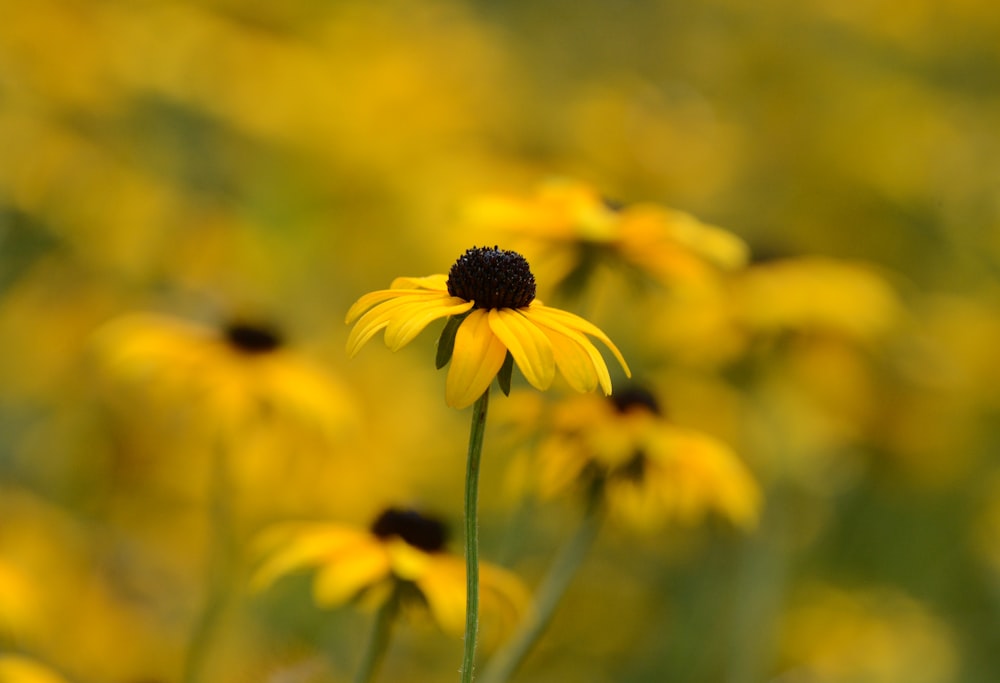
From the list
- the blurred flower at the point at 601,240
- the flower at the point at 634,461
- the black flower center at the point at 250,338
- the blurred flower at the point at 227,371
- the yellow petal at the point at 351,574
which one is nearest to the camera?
the yellow petal at the point at 351,574

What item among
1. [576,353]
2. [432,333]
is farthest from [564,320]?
[432,333]

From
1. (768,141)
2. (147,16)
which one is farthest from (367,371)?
(768,141)

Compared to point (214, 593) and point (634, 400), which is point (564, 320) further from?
point (214, 593)

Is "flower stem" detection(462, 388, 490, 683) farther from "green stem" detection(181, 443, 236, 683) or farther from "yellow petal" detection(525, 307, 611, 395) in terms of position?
"green stem" detection(181, 443, 236, 683)

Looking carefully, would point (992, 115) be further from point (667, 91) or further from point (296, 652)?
point (296, 652)

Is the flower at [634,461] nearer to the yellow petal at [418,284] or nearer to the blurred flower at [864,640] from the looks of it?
the yellow petal at [418,284]

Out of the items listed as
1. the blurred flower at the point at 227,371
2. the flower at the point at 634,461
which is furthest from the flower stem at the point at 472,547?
the blurred flower at the point at 227,371
